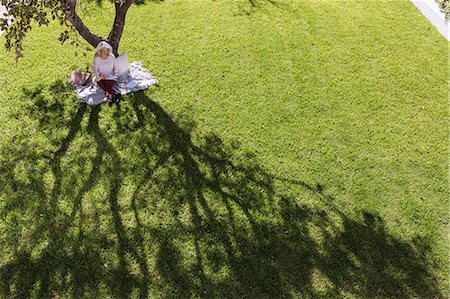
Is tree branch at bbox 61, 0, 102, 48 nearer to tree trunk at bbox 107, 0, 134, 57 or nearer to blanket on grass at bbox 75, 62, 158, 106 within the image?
tree trunk at bbox 107, 0, 134, 57

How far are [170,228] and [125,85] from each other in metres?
3.69

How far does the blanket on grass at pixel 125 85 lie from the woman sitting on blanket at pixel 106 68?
0.74 ft

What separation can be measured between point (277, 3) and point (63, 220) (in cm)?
865

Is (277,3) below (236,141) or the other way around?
the other way around

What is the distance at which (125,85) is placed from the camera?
8.19m

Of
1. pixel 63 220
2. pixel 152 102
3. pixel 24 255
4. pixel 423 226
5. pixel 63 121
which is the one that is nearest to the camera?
pixel 24 255

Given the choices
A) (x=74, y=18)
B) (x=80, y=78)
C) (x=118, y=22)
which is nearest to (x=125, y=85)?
(x=80, y=78)

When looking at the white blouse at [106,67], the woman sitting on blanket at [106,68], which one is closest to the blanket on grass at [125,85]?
the woman sitting on blanket at [106,68]

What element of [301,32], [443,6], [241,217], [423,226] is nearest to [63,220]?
[241,217]

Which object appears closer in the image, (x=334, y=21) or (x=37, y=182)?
(x=37, y=182)

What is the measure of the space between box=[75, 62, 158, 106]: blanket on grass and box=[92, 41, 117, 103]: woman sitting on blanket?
8.8 inches

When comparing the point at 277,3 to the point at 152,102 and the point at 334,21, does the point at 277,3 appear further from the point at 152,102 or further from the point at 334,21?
the point at 152,102

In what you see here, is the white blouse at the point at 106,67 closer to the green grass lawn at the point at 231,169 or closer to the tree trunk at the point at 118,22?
the tree trunk at the point at 118,22

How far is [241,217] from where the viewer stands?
622 cm
